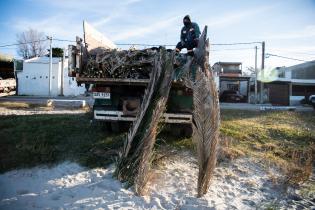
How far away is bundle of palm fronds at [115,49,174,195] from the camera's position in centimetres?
576

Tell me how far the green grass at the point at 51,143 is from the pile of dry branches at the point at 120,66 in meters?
Result: 1.67

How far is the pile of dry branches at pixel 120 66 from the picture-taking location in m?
7.61

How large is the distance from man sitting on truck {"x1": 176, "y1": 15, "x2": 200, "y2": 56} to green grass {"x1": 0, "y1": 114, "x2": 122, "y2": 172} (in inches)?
128

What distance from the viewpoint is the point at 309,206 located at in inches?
225

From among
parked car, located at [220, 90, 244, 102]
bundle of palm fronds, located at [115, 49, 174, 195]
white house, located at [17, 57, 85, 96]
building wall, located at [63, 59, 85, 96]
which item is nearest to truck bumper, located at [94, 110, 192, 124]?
bundle of palm fronds, located at [115, 49, 174, 195]

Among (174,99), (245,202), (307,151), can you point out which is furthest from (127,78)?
(307,151)

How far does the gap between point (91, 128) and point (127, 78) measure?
99.7 inches

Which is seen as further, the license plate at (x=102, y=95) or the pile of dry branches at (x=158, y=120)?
the license plate at (x=102, y=95)

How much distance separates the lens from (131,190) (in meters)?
5.66

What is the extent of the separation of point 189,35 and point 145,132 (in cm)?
417

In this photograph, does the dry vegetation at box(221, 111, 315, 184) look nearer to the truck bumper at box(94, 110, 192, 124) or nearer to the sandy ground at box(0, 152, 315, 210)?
the sandy ground at box(0, 152, 315, 210)

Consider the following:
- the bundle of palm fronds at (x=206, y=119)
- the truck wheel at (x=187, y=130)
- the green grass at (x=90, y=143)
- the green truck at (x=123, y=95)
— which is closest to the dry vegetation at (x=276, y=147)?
the green grass at (x=90, y=143)

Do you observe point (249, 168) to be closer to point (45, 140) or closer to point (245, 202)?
point (245, 202)

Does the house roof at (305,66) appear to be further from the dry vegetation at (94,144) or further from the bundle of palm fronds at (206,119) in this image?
the bundle of palm fronds at (206,119)
